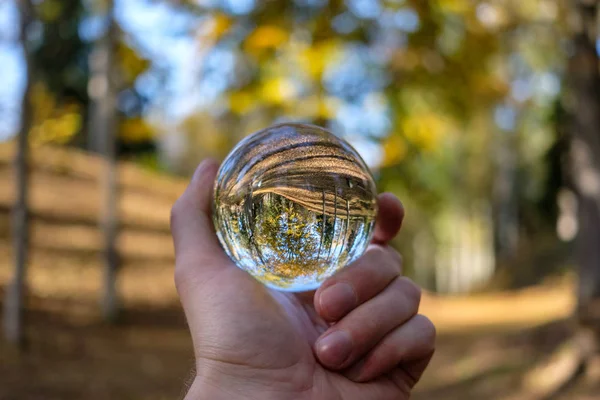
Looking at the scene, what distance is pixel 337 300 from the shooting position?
1.48 metres

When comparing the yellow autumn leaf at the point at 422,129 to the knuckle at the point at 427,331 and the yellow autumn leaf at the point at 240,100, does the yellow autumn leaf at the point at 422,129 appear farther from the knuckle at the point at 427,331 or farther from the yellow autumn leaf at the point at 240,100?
the knuckle at the point at 427,331

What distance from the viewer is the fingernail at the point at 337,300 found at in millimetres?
1473

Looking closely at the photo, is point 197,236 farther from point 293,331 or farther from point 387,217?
point 387,217

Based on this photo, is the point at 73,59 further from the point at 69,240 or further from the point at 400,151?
the point at 400,151

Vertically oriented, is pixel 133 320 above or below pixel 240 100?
below

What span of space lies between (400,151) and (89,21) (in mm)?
18846

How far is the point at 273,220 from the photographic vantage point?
1.44 metres

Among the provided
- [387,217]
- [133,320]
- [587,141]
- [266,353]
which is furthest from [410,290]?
[133,320]

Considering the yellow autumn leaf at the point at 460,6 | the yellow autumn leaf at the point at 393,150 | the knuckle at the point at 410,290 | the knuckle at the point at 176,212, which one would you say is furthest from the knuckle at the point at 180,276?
the yellow autumn leaf at the point at 460,6

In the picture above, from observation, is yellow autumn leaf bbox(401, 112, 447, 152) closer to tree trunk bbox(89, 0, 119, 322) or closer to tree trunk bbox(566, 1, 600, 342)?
tree trunk bbox(566, 1, 600, 342)

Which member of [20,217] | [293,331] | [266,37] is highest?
[266,37]

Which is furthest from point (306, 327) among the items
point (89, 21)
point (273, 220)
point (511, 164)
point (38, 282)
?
point (511, 164)

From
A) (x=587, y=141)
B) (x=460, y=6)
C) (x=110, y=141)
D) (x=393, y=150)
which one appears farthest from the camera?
(x=110, y=141)

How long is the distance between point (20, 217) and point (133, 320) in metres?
3.21
